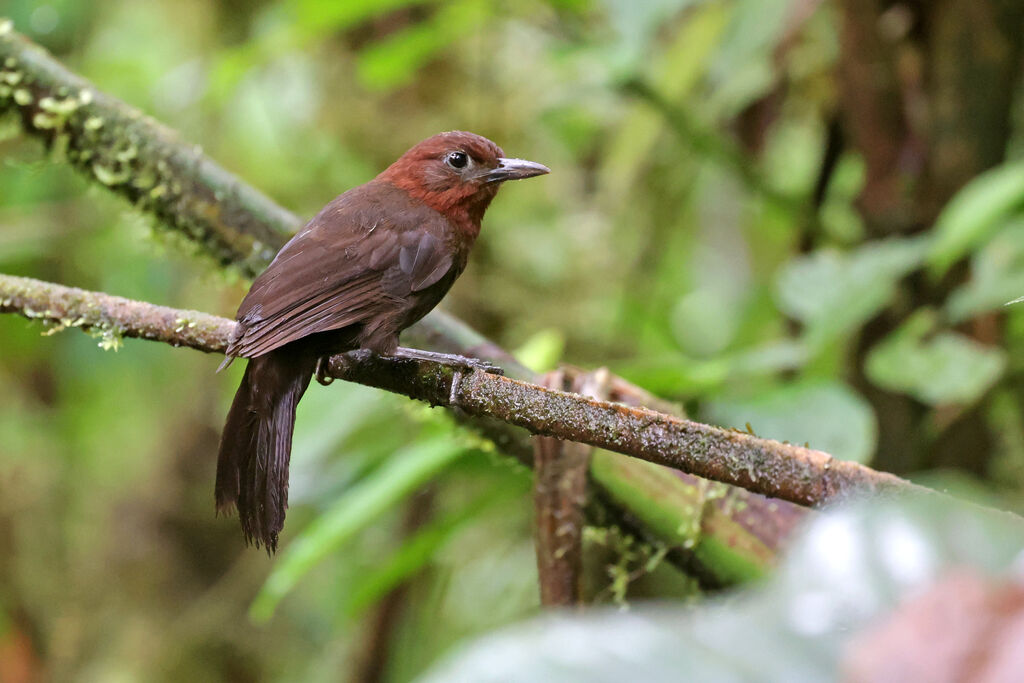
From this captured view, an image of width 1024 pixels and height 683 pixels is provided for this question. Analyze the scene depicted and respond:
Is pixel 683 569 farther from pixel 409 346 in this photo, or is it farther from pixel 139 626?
pixel 139 626

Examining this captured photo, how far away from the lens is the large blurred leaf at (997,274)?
6.57ft

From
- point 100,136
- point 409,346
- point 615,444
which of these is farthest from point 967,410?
point 100,136

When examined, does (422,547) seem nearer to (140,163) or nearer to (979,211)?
(140,163)

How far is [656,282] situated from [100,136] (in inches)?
90.3

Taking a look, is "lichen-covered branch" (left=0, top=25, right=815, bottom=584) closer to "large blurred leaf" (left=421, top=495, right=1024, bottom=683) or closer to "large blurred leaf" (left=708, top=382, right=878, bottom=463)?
"large blurred leaf" (left=708, top=382, right=878, bottom=463)

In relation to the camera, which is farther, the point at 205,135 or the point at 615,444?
the point at 205,135

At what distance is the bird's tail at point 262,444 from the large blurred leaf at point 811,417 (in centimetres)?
86

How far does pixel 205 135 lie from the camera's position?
419 cm

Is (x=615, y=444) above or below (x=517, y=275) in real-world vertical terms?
below

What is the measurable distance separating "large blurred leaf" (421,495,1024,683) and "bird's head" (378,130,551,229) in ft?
4.95

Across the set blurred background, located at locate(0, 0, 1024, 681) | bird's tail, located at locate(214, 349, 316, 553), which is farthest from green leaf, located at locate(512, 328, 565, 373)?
bird's tail, located at locate(214, 349, 316, 553)

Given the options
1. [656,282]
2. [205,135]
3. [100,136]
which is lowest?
[100,136]

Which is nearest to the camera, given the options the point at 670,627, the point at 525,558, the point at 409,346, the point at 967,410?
the point at 670,627

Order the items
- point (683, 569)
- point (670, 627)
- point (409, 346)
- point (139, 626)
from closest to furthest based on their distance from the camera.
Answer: point (670, 627) < point (683, 569) < point (409, 346) < point (139, 626)
